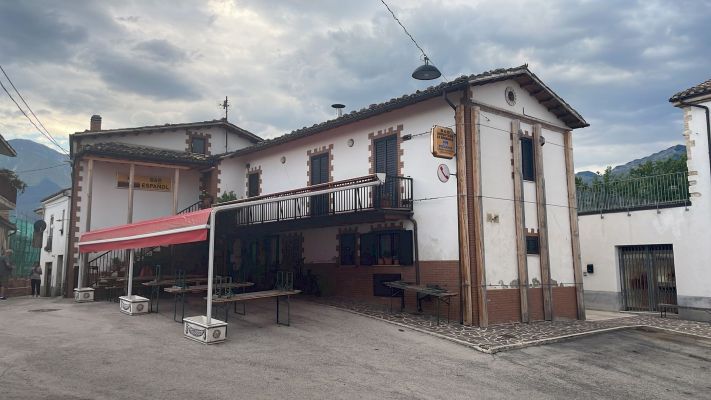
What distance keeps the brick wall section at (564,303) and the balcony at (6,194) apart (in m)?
25.5

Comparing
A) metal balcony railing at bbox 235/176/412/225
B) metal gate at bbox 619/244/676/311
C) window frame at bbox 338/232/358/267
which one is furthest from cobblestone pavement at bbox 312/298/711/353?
metal balcony railing at bbox 235/176/412/225

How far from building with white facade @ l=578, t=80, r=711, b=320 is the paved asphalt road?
5.36m

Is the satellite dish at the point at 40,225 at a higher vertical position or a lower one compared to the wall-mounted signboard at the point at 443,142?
lower

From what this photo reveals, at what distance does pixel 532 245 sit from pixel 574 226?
2280 mm

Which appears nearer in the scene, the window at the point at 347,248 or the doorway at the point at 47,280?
the window at the point at 347,248

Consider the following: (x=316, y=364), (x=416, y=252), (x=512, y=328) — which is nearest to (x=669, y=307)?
(x=512, y=328)

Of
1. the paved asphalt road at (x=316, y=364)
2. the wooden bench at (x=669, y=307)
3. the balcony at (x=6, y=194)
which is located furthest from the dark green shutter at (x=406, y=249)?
the balcony at (x=6, y=194)

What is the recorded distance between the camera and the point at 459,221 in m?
12.9

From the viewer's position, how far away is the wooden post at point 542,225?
46.9ft

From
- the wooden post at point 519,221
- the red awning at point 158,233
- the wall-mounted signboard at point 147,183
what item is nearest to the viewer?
the red awning at point 158,233

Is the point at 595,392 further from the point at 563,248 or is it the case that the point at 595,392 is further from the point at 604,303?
the point at 604,303

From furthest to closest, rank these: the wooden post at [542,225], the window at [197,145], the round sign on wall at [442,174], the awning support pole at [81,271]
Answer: the window at [197,145]
the awning support pole at [81,271]
the wooden post at [542,225]
the round sign on wall at [442,174]

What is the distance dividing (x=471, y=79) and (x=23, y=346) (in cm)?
1129

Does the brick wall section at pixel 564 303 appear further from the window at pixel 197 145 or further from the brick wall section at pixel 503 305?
the window at pixel 197 145
